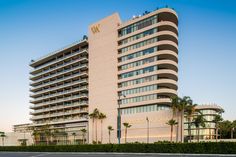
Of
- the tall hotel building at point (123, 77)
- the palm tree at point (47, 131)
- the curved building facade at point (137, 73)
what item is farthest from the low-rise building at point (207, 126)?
the palm tree at point (47, 131)

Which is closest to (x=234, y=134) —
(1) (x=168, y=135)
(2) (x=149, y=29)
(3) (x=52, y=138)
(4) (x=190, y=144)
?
(1) (x=168, y=135)

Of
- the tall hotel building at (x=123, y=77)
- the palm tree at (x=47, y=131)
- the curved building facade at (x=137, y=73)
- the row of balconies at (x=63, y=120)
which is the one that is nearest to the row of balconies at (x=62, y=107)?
the tall hotel building at (x=123, y=77)

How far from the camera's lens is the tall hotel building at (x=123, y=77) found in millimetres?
74312

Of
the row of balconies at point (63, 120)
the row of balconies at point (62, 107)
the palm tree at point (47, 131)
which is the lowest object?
the palm tree at point (47, 131)

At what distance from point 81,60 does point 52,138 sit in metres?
37.4

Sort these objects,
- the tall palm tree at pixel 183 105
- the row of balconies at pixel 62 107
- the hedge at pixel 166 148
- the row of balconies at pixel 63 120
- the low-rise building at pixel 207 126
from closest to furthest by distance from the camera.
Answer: the hedge at pixel 166 148 < the tall palm tree at pixel 183 105 < the row of balconies at pixel 63 120 < the row of balconies at pixel 62 107 < the low-rise building at pixel 207 126

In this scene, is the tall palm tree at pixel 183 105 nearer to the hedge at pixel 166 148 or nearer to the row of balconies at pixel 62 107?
the hedge at pixel 166 148

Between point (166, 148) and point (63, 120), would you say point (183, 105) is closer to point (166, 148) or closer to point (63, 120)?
point (166, 148)

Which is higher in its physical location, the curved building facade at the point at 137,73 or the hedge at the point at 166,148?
the curved building facade at the point at 137,73

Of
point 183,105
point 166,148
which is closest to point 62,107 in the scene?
point 183,105

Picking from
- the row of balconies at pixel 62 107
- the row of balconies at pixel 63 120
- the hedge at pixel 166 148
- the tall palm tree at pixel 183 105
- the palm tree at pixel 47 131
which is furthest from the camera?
the palm tree at pixel 47 131

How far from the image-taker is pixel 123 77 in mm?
83625

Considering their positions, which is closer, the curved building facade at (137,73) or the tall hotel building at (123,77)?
the curved building facade at (137,73)

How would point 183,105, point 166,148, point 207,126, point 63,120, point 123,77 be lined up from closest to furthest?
point 166,148 → point 183,105 → point 123,77 → point 63,120 → point 207,126
